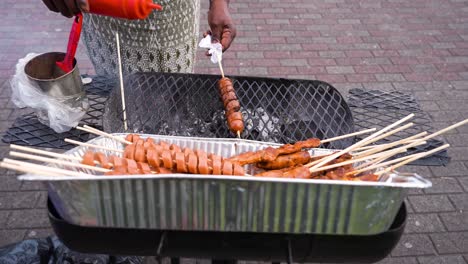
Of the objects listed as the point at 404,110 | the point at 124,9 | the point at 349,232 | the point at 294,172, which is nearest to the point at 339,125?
the point at 404,110

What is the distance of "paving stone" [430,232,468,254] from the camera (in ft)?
10.9

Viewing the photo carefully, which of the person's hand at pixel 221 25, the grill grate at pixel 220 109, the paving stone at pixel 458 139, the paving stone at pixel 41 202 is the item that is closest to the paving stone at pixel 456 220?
the paving stone at pixel 458 139

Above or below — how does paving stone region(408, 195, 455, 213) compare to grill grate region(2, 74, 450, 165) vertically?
below

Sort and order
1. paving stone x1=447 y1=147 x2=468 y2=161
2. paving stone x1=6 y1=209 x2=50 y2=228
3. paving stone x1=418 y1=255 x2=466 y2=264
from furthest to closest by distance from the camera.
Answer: paving stone x1=447 y1=147 x2=468 y2=161
paving stone x1=6 y1=209 x2=50 y2=228
paving stone x1=418 y1=255 x2=466 y2=264

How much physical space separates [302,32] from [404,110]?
419 centimetres

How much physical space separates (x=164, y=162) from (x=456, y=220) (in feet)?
9.78

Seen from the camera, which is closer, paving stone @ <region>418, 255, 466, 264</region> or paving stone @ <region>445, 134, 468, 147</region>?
paving stone @ <region>418, 255, 466, 264</region>

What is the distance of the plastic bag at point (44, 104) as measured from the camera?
2338 millimetres

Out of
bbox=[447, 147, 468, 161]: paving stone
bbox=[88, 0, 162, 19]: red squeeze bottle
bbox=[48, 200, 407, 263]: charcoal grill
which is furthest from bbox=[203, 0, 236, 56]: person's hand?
bbox=[447, 147, 468, 161]: paving stone

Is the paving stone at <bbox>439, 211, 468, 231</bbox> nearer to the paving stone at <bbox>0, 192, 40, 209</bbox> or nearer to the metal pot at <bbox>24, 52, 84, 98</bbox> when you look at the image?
the metal pot at <bbox>24, 52, 84, 98</bbox>

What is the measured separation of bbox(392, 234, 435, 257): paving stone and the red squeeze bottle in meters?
2.76

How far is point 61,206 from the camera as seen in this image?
5.42 ft

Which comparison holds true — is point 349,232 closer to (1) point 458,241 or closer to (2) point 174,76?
(2) point 174,76

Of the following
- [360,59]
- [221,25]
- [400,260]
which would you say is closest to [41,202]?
[221,25]
